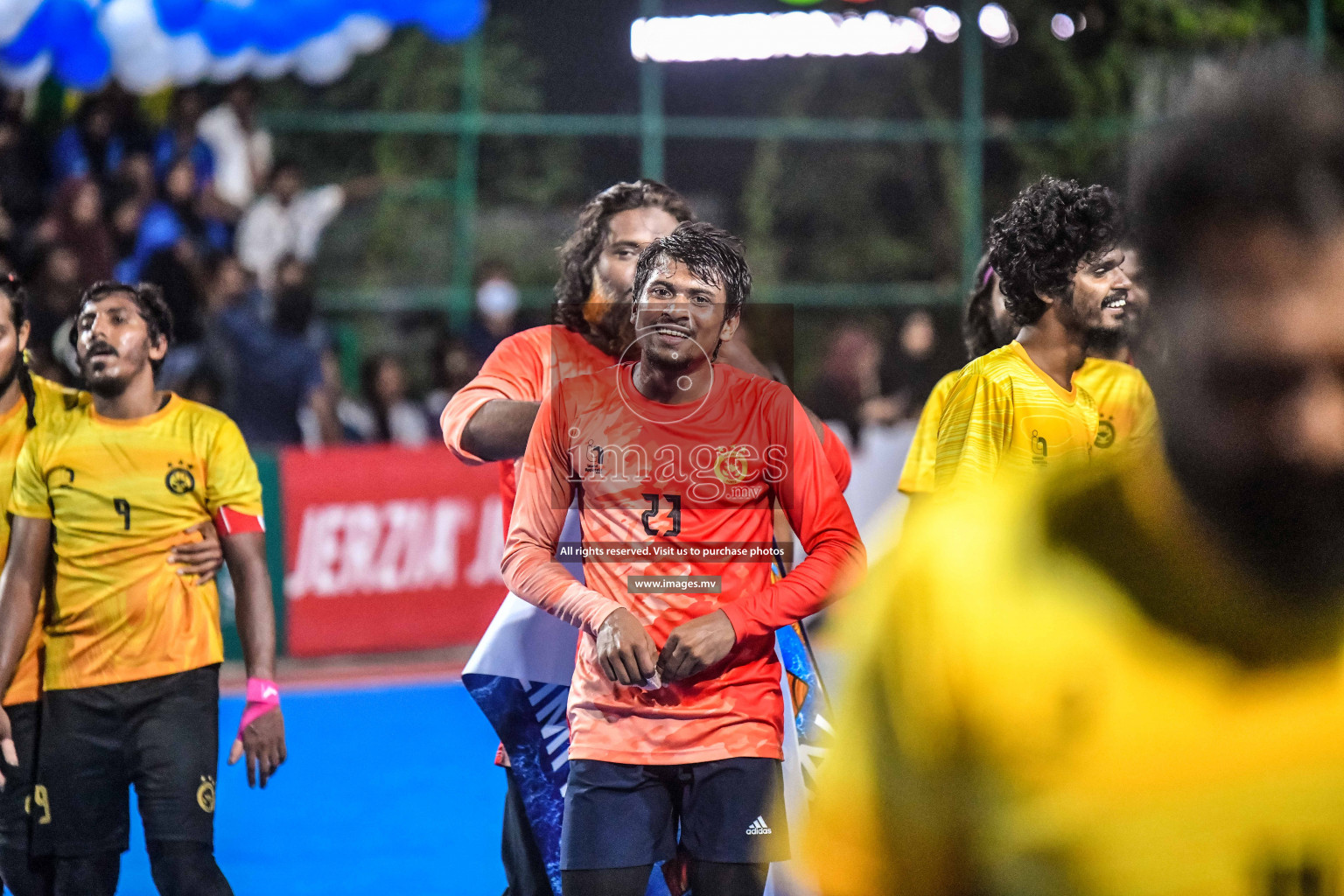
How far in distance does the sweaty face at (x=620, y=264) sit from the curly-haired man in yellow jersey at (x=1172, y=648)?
2862mm

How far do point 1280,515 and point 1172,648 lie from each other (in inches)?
4.7

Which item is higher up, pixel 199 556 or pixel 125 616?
pixel 199 556

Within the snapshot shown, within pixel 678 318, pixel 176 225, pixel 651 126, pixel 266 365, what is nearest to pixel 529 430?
pixel 678 318

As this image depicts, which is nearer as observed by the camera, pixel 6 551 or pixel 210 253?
pixel 6 551

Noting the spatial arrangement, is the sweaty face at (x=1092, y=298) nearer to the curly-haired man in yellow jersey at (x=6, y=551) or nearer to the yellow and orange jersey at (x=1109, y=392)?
the yellow and orange jersey at (x=1109, y=392)

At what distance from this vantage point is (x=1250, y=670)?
100 centimetres

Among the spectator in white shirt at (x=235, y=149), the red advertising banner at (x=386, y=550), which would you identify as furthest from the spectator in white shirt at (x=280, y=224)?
the red advertising banner at (x=386, y=550)

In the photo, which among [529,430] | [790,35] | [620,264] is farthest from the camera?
[790,35]

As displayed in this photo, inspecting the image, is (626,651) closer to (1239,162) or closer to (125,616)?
(125,616)

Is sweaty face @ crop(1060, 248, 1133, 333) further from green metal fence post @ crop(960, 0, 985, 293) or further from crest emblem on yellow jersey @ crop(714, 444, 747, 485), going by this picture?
green metal fence post @ crop(960, 0, 985, 293)

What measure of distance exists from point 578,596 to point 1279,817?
2.41 metres

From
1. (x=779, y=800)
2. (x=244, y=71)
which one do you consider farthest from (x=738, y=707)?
(x=244, y=71)

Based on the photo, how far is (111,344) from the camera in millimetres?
4391

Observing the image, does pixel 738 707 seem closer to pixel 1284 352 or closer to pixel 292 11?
pixel 1284 352
